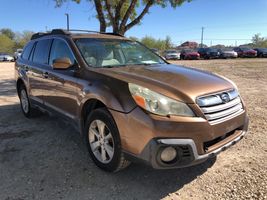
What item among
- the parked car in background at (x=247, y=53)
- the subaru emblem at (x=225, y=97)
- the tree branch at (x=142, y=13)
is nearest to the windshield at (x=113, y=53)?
the subaru emblem at (x=225, y=97)

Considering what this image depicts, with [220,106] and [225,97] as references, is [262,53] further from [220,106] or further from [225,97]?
[220,106]

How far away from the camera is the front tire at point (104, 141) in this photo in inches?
125

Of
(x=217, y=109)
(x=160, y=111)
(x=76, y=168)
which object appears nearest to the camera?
(x=160, y=111)

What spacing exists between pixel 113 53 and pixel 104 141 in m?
1.57

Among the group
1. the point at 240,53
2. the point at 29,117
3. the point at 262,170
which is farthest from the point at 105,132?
the point at 240,53

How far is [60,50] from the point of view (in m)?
4.53

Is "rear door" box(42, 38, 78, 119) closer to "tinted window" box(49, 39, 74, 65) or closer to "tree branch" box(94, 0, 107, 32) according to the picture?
"tinted window" box(49, 39, 74, 65)

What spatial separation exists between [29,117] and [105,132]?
3.29 meters

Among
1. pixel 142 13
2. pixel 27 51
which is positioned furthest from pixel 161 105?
pixel 142 13

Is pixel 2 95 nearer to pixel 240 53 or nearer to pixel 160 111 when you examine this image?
pixel 160 111

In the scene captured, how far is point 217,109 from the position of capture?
10.1 ft

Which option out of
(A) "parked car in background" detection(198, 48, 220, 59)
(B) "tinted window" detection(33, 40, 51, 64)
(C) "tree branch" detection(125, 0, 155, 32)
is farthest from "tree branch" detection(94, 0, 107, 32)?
(A) "parked car in background" detection(198, 48, 220, 59)

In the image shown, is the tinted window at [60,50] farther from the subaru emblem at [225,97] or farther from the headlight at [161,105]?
the subaru emblem at [225,97]

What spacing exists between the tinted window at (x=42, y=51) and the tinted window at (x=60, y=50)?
0.82ft
